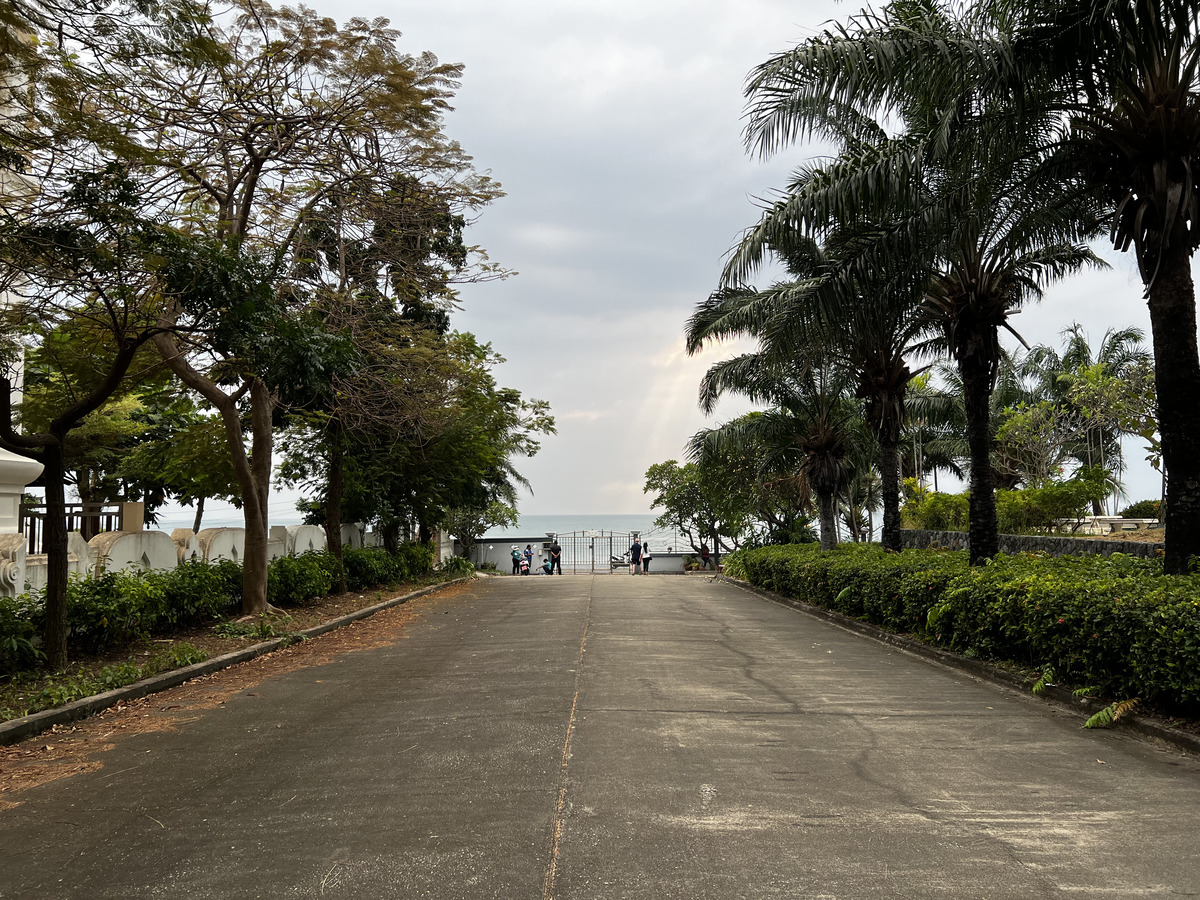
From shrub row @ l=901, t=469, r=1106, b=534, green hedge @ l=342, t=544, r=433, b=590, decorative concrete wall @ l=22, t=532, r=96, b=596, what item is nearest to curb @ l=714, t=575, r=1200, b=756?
shrub row @ l=901, t=469, r=1106, b=534

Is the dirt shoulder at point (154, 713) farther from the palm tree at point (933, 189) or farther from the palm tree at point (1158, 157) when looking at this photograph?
the palm tree at point (1158, 157)

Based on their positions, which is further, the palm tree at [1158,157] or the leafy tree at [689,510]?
the leafy tree at [689,510]

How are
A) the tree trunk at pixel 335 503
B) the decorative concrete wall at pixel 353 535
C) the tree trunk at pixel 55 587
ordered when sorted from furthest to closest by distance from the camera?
the decorative concrete wall at pixel 353 535 → the tree trunk at pixel 335 503 → the tree trunk at pixel 55 587

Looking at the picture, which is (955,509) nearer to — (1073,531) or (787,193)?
(1073,531)

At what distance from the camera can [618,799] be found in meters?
5.07

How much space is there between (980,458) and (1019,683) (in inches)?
211

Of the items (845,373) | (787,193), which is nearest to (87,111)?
(787,193)

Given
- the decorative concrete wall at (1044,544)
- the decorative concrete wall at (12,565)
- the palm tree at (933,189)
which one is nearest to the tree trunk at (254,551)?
the decorative concrete wall at (12,565)

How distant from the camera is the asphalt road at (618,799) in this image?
13.1 feet

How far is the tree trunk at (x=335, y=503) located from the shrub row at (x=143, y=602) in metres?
1.95

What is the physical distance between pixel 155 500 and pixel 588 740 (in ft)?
99.4

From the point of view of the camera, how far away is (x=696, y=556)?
4350 centimetres

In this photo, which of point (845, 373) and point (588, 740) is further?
point (845, 373)

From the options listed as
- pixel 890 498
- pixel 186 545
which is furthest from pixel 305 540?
pixel 890 498
